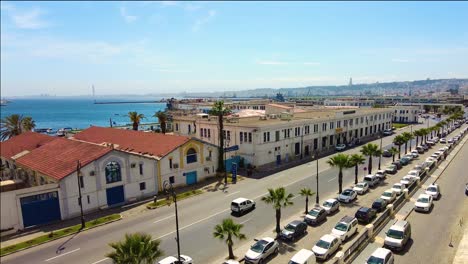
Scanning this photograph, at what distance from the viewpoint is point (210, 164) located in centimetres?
5116

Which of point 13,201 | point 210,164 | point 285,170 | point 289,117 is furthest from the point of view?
point 289,117

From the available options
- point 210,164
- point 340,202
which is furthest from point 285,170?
point 340,202

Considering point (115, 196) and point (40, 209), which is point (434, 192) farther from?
point (40, 209)

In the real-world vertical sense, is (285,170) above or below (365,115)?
below

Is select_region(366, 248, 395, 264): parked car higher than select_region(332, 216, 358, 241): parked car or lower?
higher

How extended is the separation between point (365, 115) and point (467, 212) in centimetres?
6306

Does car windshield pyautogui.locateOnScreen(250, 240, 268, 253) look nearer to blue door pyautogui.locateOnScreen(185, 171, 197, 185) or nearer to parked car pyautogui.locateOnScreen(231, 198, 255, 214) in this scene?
parked car pyautogui.locateOnScreen(231, 198, 255, 214)

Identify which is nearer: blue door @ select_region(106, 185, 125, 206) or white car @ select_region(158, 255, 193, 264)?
white car @ select_region(158, 255, 193, 264)

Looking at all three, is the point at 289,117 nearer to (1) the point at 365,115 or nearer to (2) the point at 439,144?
(1) the point at 365,115

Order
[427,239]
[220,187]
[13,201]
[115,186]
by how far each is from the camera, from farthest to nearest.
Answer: [220,187]
[115,186]
[13,201]
[427,239]

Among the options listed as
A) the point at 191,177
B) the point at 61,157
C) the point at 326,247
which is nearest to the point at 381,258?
the point at 326,247

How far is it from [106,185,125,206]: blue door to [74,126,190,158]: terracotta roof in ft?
24.4

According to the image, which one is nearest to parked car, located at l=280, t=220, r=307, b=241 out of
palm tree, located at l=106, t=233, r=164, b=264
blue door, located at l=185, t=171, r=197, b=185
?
palm tree, located at l=106, t=233, r=164, b=264

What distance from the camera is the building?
192 ft
